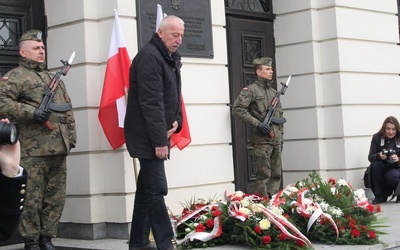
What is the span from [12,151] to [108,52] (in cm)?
524

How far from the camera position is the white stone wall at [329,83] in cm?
1024

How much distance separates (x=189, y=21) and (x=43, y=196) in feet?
9.35

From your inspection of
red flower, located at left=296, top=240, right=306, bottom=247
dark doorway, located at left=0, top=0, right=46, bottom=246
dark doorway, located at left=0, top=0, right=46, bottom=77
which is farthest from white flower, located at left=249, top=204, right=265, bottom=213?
dark doorway, located at left=0, top=0, right=46, bottom=77

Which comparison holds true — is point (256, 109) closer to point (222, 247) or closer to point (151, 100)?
point (222, 247)

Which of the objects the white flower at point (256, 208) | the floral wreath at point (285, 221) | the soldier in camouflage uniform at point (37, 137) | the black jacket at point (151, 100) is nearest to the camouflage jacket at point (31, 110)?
the soldier in camouflage uniform at point (37, 137)

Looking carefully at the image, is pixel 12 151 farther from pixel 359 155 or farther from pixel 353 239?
pixel 359 155

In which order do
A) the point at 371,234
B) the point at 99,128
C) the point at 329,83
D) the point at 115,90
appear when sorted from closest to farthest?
the point at 371,234 → the point at 115,90 → the point at 99,128 → the point at 329,83

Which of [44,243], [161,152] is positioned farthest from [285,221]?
[44,243]

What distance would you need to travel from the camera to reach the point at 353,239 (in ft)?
21.3

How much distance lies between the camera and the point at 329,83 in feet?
33.8

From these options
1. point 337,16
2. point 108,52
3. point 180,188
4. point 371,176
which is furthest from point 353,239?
point 337,16

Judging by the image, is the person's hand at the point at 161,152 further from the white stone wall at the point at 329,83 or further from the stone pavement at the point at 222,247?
the white stone wall at the point at 329,83

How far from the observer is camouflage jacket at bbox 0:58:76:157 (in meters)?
6.48

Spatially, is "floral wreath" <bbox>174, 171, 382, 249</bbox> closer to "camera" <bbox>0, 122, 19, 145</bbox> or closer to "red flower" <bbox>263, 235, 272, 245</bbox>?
"red flower" <bbox>263, 235, 272, 245</bbox>
